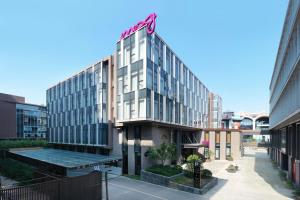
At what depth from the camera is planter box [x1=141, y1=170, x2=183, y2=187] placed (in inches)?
952

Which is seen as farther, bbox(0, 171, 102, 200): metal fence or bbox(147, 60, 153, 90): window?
bbox(147, 60, 153, 90): window

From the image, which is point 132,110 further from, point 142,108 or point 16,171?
point 16,171

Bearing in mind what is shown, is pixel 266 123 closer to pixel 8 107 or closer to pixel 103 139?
pixel 103 139

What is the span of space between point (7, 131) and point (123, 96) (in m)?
51.8

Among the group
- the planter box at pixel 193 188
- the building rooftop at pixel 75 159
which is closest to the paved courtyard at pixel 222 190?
the planter box at pixel 193 188

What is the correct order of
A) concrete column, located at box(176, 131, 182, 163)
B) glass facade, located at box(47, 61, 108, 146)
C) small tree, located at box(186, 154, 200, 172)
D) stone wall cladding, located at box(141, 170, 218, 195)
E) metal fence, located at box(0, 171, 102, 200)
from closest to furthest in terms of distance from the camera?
metal fence, located at box(0, 171, 102, 200) → stone wall cladding, located at box(141, 170, 218, 195) → small tree, located at box(186, 154, 200, 172) → glass facade, located at box(47, 61, 108, 146) → concrete column, located at box(176, 131, 182, 163)

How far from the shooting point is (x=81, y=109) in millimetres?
39938

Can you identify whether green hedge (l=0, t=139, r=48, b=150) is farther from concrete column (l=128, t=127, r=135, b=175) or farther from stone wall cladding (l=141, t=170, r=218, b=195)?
stone wall cladding (l=141, t=170, r=218, b=195)

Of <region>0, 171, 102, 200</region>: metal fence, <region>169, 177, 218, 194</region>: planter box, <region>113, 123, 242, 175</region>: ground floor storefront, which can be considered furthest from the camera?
<region>113, 123, 242, 175</region>: ground floor storefront

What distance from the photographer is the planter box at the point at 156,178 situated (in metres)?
24.2

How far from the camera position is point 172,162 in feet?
118

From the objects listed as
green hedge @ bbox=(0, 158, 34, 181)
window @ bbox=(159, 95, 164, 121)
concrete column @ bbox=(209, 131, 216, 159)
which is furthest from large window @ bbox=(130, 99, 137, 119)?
concrete column @ bbox=(209, 131, 216, 159)

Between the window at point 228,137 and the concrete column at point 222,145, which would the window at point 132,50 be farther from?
the window at point 228,137

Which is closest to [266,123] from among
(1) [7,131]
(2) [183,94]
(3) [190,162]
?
(2) [183,94]
